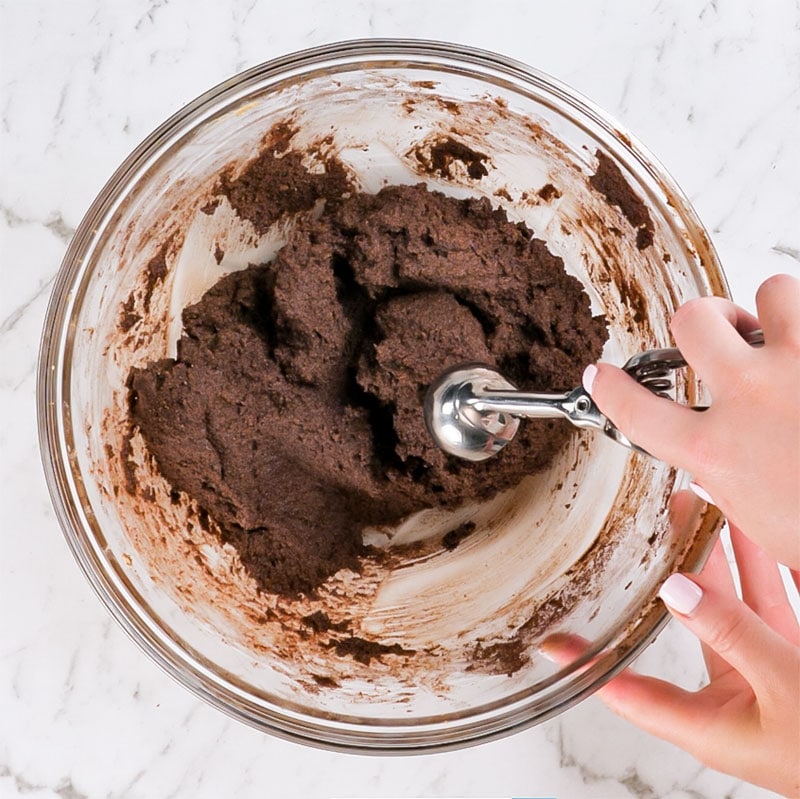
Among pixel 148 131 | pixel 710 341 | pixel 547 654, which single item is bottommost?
pixel 547 654

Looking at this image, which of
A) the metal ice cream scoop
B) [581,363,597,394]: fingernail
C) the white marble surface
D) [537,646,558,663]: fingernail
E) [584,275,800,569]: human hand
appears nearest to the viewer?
[584,275,800,569]: human hand

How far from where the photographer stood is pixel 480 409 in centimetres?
126

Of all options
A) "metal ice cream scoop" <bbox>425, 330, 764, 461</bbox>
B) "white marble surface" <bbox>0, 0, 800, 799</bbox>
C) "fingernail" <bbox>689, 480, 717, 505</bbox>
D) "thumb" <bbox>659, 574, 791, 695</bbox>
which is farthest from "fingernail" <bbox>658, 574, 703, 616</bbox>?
"white marble surface" <bbox>0, 0, 800, 799</bbox>

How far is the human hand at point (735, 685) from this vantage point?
1137mm

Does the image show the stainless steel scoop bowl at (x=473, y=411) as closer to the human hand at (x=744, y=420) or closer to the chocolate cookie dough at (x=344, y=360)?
the chocolate cookie dough at (x=344, y=360)

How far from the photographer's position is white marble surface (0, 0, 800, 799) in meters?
1.51

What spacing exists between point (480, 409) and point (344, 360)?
0.86ft

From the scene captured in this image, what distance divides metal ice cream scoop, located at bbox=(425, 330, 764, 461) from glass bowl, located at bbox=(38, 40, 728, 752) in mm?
199

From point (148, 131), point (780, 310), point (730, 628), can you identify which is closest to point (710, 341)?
point (780, 310)

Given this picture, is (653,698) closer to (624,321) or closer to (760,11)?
(624,321)

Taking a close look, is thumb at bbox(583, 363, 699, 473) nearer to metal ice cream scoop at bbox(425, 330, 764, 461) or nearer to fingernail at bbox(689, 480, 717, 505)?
metal ice cream scoop at bbox(425, 330, 764, 461)

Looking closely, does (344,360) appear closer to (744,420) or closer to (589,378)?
(589,378)

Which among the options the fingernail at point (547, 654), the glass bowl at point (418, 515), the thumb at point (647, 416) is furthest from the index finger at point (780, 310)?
the fingernail at point (547, 654)

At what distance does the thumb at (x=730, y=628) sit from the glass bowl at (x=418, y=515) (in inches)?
3.9
